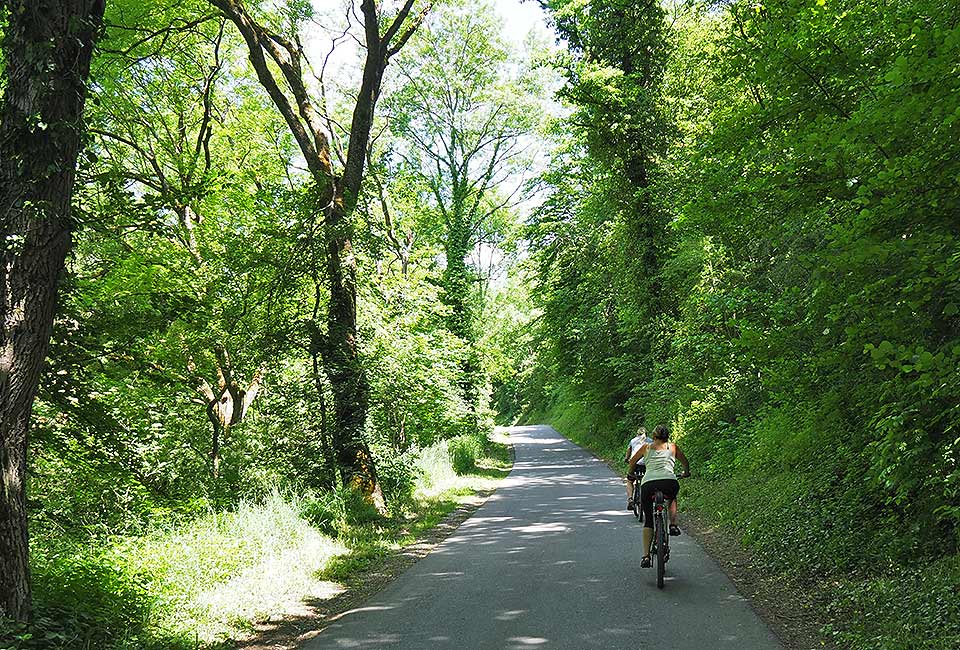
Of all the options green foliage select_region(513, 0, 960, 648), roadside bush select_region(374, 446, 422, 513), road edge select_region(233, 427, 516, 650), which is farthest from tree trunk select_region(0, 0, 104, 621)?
roadside bush select_region(374, 446, 422, 513)

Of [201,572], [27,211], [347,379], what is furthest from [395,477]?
[27,211]

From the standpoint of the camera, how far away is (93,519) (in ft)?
34.8

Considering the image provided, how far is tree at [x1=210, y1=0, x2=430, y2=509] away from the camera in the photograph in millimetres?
11875

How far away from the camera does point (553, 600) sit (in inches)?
272

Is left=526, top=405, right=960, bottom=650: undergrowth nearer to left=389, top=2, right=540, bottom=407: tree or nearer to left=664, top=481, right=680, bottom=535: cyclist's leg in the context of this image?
left=664, top=481, right=680, bottom=535: cyclist's leg

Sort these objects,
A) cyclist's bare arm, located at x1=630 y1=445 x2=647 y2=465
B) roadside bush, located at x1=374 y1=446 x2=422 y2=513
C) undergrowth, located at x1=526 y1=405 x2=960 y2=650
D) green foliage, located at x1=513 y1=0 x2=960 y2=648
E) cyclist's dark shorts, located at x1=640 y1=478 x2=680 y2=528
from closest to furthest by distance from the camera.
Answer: undergrowth, located at x1=526 y1=405 x2=960 y2=650
green foliage, located at x1=513 y1=0 x2=960 y2=648
cyclist's dark shorts, located at x1=640 y1=478 x2=680 y2=528
cyclist's bare arm, located at x1=630 y1=445 x2=647 y2=465
roadside bush, located at x1=374 y1=446 x2=422 y2=513

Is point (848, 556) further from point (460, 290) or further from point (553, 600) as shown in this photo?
point (460, 290)

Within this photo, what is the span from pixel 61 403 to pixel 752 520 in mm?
9182

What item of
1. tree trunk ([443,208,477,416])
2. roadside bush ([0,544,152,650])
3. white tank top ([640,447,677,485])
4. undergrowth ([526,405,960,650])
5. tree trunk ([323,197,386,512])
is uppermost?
tree trunk ([443,208,477,416])

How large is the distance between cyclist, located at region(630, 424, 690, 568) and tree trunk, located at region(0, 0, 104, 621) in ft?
19.7

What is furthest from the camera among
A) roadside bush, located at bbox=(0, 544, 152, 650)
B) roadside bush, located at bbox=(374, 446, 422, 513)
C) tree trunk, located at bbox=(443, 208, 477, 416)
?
tree trunk, located at bbox=(443, 208, 477, 416)

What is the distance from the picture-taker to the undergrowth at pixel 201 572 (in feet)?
17.8

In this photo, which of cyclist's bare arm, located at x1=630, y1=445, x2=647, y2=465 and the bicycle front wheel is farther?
cyclist's bare arm, located at x1=630, y1=445, x2=647, y2=465

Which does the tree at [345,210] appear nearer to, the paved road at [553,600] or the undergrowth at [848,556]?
the paved road at [553,600]
